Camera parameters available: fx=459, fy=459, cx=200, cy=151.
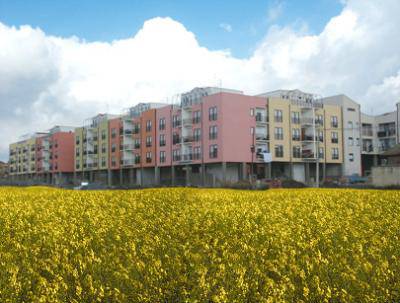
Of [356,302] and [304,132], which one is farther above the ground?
[304,132]

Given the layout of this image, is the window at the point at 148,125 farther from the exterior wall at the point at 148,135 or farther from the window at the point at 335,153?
the window at the point at 335,153

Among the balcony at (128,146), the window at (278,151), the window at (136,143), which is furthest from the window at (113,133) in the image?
the window at (278,151)

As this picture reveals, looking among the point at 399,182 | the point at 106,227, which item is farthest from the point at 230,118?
the point at 106,227

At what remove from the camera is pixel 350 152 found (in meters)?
81.8

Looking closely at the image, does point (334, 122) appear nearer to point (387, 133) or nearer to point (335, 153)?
point (335, 153)

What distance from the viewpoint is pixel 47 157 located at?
403 feet

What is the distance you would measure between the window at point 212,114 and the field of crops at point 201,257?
57687 millimetres

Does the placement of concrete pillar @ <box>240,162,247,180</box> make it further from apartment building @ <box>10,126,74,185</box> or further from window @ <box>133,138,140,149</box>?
apartment building @ <box>10,126,74,185</box>

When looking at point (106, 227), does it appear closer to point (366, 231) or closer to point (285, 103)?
point (366, 231)

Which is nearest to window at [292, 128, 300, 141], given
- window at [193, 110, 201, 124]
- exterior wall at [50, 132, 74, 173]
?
window at [193, 110, 201, 124]

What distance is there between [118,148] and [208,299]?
88.3m

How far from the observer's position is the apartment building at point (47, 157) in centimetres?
11575

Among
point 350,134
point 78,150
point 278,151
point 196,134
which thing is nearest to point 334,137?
point 350,134

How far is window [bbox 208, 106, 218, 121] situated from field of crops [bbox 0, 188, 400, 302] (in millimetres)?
57687
